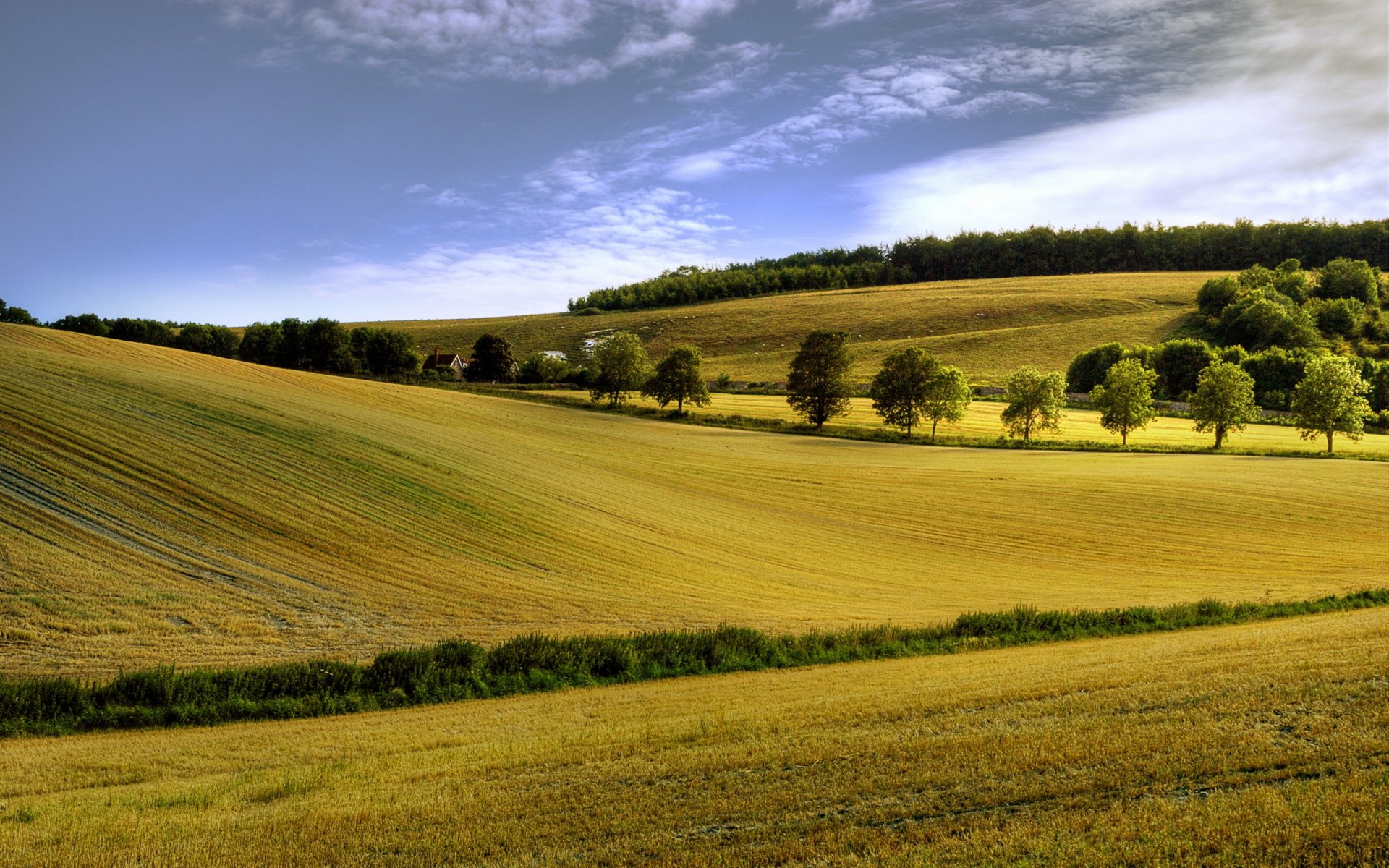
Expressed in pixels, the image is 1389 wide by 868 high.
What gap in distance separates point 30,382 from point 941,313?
123487mm

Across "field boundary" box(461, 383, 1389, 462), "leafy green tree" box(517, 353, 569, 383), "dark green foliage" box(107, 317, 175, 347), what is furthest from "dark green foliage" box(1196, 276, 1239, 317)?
"dark green foliage" box(107, 317, 175, 347)

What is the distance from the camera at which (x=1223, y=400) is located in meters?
60.8

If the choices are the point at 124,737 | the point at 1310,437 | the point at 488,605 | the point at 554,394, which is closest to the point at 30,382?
the point at 488,605

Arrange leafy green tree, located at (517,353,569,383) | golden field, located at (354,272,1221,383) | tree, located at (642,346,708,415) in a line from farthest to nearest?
golden field, located at (354,272,1221,383), leafy green tree, located at (517,353,569,383), tree, located at (642,346,708,415)

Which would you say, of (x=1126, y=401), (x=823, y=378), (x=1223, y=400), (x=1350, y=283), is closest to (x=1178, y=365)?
(x=1126, y=401)

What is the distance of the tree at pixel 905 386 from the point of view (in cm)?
6623

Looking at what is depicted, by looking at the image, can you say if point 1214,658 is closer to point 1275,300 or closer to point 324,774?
point 324,774

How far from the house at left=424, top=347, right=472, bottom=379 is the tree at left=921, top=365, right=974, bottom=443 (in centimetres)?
6545

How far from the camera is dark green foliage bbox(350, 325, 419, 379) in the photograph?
9950 centimetres

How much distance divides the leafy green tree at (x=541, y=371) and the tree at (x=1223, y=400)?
66610 millimetres

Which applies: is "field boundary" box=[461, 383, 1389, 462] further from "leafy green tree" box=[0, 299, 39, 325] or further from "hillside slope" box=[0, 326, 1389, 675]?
"leafy green tree" box=[0, 299, 39, 325]

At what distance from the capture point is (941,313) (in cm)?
13450

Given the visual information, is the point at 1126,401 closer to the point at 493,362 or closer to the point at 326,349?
the point at 493,362

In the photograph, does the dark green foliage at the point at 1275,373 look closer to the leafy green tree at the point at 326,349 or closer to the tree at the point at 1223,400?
the tree at the point at 1223,400
